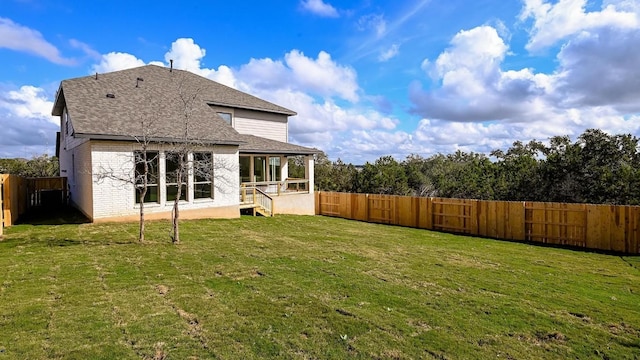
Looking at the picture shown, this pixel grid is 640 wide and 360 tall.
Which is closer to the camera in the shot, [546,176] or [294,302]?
[294,302]

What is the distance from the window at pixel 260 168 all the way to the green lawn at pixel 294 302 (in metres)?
10.0

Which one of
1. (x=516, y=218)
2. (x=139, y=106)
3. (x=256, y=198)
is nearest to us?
(x=516, y=218)

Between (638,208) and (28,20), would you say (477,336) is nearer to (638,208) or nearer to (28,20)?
(638,208)

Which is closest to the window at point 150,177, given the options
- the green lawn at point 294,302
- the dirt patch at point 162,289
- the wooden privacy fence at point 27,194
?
the green lawn at point 294,302

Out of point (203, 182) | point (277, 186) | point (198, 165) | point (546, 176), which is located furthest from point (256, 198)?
point (546, 176)

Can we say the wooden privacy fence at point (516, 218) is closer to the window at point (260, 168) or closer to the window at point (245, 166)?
the window at point (260, 168)

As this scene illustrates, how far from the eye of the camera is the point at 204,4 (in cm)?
1497

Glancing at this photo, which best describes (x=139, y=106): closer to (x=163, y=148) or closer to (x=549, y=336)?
(x=163, y=148)

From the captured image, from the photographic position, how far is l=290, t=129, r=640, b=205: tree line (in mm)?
18703

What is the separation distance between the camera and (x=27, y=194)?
14.8 meters

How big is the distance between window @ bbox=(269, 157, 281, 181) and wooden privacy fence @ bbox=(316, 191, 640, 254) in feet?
15.0

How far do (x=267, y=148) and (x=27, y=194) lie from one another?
10.8 meters

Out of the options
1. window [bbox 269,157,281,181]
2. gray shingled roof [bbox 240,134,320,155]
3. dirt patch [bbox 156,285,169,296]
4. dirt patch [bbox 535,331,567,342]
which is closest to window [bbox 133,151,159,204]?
gray shingled roof [bbox 240,134,320,155]

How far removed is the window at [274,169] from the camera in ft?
68.4
